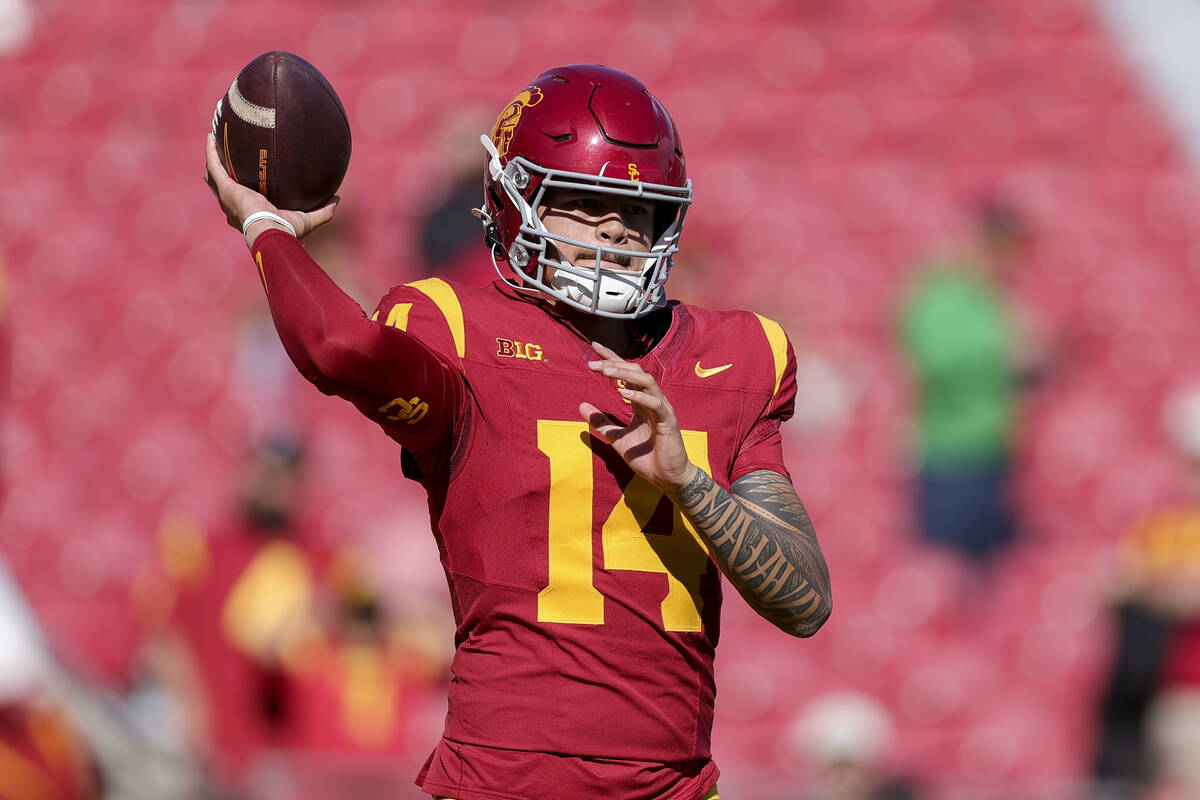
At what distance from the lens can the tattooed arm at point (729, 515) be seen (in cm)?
223

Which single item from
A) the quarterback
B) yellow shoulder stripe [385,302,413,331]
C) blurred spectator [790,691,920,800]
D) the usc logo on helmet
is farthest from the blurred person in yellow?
blurred spectator [790,691,920,800]

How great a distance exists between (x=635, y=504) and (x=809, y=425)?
17.3 ft

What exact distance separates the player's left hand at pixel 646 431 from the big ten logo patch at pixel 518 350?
5.0 inches

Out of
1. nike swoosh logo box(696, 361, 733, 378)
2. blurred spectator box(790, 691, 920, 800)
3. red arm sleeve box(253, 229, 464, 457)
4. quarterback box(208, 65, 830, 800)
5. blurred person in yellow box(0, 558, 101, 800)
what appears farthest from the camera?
blurred spectator box(790, 691, 920, 800)

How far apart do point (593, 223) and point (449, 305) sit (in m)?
0.26

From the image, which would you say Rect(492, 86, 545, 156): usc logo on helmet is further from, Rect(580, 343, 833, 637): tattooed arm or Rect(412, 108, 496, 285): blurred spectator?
Rect(412, 108, 496, 285): blurred spectator

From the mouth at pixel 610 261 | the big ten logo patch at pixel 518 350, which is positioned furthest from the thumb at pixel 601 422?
the mouth at pixel 610 261

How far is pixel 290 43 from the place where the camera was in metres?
8.80

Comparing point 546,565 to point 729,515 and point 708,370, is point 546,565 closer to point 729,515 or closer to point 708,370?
point 729,515

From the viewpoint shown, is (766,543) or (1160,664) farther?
(1160,664)

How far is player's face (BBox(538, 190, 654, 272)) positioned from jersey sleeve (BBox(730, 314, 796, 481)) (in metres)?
0.28

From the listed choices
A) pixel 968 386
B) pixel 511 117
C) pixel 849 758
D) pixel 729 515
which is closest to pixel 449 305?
pixel 511 117

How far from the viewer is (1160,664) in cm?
540

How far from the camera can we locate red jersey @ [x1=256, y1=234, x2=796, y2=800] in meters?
2.31
